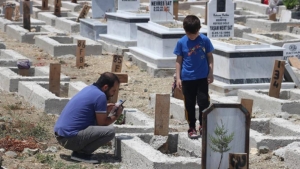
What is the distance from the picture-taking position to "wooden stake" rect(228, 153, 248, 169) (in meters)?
7.44

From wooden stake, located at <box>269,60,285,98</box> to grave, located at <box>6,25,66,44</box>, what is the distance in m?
8.99

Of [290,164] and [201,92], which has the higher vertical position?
[201,92]

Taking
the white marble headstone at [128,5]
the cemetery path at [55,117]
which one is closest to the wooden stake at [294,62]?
the cemetery path at [55,117]

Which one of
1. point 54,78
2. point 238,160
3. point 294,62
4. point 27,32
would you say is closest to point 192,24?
point 238,160

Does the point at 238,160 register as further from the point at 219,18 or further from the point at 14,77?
the point at 219,18

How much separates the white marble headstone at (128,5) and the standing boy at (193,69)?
9961 millimetres

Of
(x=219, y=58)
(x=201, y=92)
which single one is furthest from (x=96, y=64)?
(x=201, y=92)

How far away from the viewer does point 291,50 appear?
15.6 m

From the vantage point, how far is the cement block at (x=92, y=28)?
20.1 metres

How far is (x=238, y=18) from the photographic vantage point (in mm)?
24234

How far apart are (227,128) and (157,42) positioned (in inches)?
328

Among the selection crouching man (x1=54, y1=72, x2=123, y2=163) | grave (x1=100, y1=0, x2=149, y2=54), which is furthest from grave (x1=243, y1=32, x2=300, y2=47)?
crouching man (x1=54, y1=72, x2=123, y2=163)

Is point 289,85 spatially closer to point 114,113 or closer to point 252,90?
point 252,90

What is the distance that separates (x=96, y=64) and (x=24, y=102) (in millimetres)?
4762
